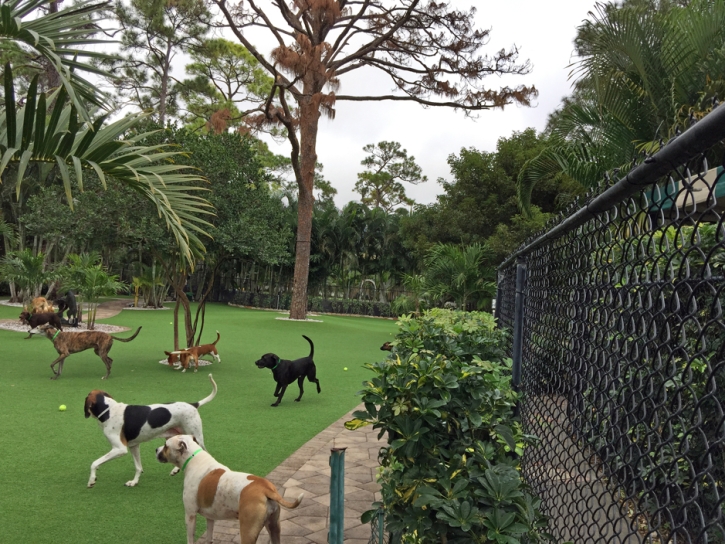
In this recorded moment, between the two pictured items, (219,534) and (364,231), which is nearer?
(219,534)

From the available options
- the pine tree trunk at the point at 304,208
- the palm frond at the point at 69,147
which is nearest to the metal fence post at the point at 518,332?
the palm frond at the point at 69,147

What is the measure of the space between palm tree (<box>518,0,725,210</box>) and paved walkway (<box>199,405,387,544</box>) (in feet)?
16.5

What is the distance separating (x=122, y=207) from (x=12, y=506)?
6483 mm

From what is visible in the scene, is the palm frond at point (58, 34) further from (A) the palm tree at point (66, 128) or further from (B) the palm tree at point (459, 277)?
(B) the palm tree at point (459, 277)

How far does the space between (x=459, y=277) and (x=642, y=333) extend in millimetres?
14904

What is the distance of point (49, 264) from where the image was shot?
2231 centimetres

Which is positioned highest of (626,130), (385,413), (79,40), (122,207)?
(626,130)

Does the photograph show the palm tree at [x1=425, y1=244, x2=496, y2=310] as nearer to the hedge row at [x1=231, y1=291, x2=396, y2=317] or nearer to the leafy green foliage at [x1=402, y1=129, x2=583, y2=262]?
the leafy green foliage at [x1=402, y1=129, x2=583, y2=262]

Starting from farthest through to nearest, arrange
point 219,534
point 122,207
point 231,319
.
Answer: point 231,319 < point 122,207 < point 219,534

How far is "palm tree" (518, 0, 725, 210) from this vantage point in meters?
7.19

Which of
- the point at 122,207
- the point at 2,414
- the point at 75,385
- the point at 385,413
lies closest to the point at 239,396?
the point at 75,385

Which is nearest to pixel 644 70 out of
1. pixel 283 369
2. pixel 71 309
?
pixel 283 369

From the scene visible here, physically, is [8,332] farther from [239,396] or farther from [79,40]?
[79,40]

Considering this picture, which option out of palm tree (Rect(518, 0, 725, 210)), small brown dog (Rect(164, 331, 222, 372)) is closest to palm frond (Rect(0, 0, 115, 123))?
small brown dog (Rect(164, 331, 222, 372))
